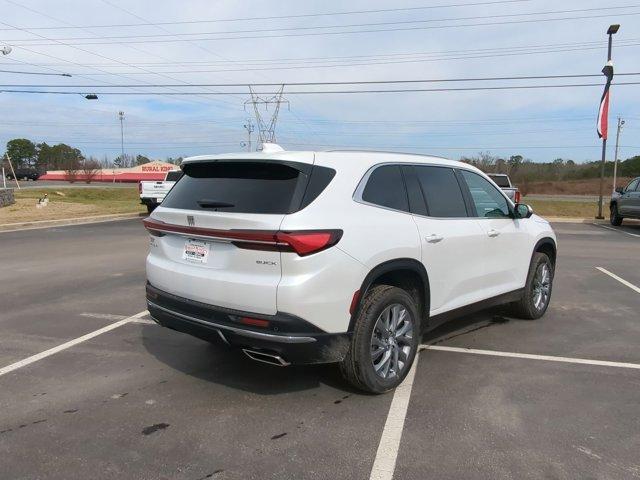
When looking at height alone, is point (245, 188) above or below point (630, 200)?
above

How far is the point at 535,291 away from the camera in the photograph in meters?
6.37

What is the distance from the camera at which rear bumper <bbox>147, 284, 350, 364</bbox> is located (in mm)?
3564

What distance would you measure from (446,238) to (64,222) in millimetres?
17788

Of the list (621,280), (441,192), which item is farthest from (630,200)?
(441,192)

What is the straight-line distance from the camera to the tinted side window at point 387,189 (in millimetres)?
4145

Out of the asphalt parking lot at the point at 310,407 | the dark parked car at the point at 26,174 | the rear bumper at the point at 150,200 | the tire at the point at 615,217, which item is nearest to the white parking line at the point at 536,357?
the asphalt parking lot at the point at 310,407

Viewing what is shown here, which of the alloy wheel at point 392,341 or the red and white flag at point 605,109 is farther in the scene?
the red and white flag at point 605,109

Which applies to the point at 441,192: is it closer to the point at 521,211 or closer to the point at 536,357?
the point at 521,211

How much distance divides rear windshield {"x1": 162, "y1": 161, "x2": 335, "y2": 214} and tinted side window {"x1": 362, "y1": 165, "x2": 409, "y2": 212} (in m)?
0.44

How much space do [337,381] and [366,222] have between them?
1.39m

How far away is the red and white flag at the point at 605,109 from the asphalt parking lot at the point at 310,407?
18.8 metres

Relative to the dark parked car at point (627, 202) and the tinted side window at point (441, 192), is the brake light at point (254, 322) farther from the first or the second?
the dark parked car at point (627, 202)

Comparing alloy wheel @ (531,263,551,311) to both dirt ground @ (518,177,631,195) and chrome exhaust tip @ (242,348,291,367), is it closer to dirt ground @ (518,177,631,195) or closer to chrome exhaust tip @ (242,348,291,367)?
chrome exhaust tip @ (242,348,291,367)


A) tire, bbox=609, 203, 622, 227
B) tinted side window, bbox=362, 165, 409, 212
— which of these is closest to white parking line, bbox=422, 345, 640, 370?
tinted side window, bbox=362, 165, 409, 212
